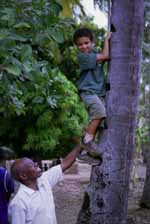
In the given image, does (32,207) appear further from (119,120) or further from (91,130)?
(119,120)

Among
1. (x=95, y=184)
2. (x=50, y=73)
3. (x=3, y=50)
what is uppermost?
(x=3, y=50)

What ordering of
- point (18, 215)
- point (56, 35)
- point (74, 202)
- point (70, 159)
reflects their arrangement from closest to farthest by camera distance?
point (18, 215) → point (70, 159) → point (56, 35) → point (74, 202)

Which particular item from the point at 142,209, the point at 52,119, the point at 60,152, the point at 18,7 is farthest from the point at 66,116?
the point at 18,7

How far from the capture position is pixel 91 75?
340 cm

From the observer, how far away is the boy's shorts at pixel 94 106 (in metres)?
3.29

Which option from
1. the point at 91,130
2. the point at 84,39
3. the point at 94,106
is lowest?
the point at 91,130

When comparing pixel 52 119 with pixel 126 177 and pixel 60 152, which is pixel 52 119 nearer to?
pixel 60 152

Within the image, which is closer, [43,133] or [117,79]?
[117,79]

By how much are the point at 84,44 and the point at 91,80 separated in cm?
32

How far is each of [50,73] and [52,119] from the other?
18.1 ft

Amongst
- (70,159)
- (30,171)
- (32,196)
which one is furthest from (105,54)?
(32,196)

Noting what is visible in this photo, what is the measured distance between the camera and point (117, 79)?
3.39 meters

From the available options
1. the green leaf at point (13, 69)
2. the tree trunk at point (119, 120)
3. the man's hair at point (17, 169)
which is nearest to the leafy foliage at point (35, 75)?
the green leaf at point (13, 69)

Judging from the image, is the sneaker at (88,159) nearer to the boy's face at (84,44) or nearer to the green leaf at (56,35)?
the boy's face at (84,44)
